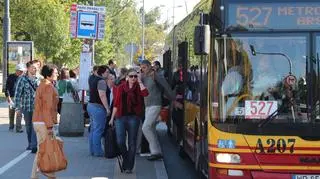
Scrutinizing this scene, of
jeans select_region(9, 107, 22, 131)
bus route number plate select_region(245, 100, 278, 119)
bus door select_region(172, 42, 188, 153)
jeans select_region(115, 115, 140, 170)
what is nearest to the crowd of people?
jeans select_region(115, 115, 140, 170)

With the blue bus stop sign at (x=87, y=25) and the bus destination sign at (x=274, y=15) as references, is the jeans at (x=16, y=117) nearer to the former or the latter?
the blue bus stop sign at (x=87, y=25)

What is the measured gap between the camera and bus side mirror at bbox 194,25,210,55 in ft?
26.7

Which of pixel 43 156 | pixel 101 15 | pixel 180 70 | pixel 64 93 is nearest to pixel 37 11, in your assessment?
pixel 101 15

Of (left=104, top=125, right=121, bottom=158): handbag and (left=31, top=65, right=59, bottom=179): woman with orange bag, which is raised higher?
(left=31, top=65, right=59, bottom=179): woman with orange bag

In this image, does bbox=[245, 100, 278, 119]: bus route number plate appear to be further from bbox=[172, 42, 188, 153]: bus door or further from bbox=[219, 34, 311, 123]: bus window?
bbox=[172, 42, 188, 153]: bus door

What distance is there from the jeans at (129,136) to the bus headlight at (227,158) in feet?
10.4

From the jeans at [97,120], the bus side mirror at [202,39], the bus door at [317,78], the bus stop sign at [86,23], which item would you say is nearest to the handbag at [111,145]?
the jeans at [97,120]

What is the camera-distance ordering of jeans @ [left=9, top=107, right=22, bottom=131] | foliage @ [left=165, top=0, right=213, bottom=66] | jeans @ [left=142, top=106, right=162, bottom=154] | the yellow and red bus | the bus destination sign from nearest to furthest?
the yellow and red bus
the bus destination sign
foliage @ [left=165, top=0, right=213, bottom=66]
jeans @ [left=142, top=106, right=162, bottom=154]
jeans @ [left=9, top=107, right=22, bottom=131]

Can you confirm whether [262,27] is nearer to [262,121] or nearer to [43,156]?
[262,121]

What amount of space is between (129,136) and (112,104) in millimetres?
1980

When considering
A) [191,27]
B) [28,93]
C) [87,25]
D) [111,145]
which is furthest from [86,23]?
[111,145]

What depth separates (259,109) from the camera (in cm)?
810

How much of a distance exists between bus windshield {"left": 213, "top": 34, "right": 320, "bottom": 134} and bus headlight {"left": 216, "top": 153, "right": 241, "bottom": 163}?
0.39 m

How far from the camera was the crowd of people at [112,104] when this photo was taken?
9438 mm
